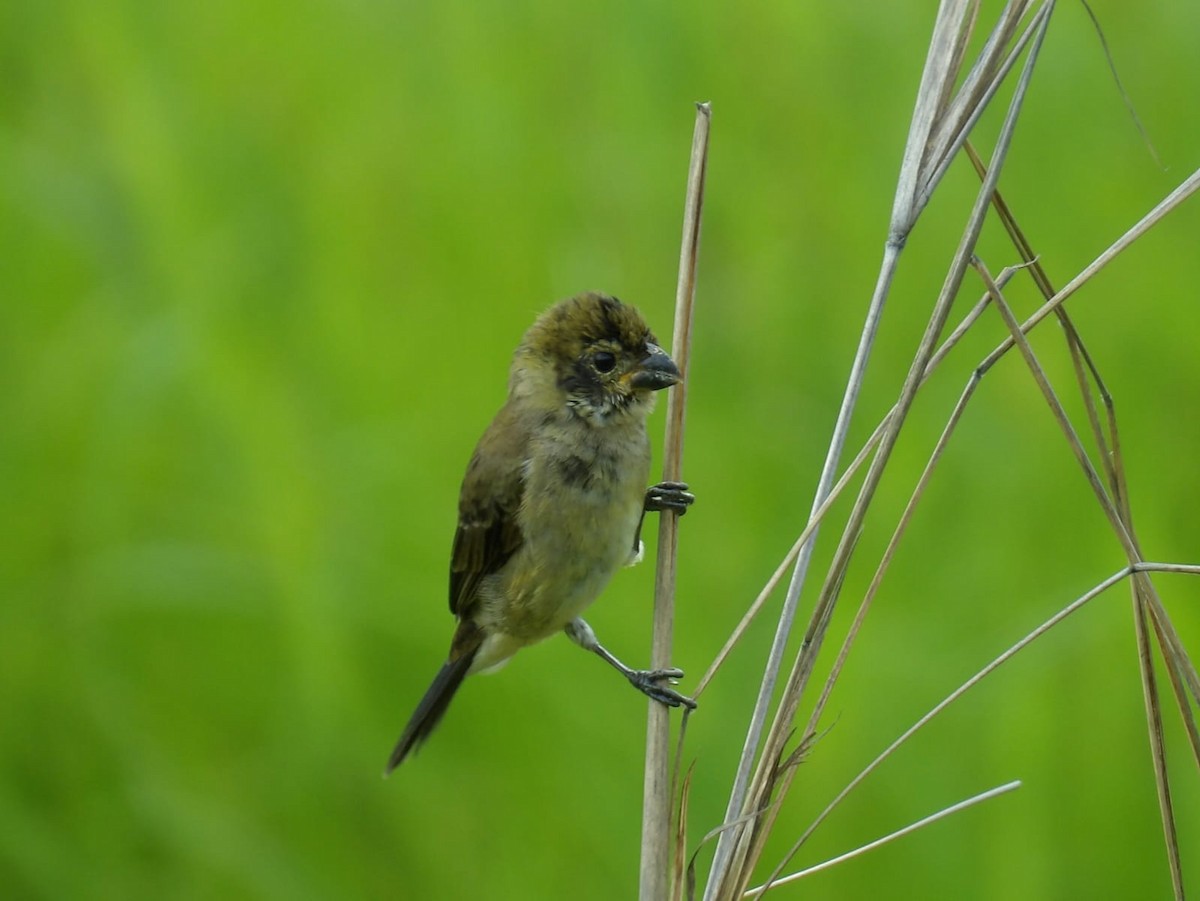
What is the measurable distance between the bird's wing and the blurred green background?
0.24 meters

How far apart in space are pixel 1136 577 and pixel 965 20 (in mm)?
940

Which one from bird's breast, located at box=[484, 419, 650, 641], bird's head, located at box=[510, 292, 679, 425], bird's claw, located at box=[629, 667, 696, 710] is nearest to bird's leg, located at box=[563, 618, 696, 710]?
bird's claw, located at box=[629, 667, 696, 710]

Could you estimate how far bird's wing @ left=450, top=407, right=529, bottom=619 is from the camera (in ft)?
12.5

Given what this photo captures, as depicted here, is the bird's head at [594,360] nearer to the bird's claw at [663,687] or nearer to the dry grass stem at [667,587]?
the dry grass stem at [667,587]

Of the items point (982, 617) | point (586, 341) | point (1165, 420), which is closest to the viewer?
point (586, 341)

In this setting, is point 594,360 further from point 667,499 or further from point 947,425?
point 947,425

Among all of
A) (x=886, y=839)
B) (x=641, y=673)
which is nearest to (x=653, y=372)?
(x=641, y=673)

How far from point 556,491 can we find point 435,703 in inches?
26.4

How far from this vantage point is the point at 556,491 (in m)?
3.73

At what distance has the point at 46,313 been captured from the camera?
183 inches

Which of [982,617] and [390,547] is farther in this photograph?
[390,547]

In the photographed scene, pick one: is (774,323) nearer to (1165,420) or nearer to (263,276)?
(1165,420)

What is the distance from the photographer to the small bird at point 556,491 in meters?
3.64

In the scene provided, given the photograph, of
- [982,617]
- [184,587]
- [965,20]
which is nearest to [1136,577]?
[965,20]
